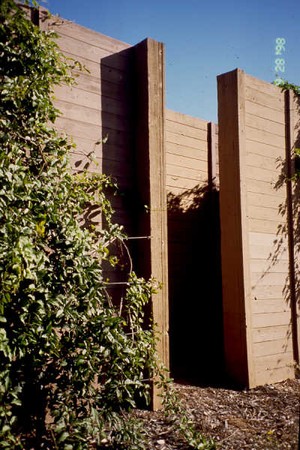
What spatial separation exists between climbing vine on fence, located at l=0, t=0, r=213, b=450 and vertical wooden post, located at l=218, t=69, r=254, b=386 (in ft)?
4.84

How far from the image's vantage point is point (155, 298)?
12.8 feet

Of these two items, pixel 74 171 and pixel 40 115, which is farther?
pixel 74 171

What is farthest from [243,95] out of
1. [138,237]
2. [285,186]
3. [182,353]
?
[182,353]

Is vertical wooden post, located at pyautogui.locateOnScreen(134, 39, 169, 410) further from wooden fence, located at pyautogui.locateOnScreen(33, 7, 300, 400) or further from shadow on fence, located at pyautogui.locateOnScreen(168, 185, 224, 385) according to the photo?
shadow on fence, located at pyautogui.locateOnScreen(168, 185, 224, 385)

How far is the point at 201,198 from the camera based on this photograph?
6.37m

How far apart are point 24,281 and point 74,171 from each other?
1.34m

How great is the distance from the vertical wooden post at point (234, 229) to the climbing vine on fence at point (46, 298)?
1474mm

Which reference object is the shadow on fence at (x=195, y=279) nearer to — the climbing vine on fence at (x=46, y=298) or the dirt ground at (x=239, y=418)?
the dirt ground at (x=239, y=418)

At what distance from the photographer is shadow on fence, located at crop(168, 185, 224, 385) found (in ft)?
19.4

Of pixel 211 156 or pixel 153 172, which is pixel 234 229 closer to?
pixel 153 172

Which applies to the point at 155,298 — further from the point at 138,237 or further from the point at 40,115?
the point at 40,115

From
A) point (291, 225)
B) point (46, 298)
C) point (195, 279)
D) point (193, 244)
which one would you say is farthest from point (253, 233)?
point (46, 298)

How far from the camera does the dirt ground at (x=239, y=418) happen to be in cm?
324

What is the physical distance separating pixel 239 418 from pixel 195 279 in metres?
2.63
